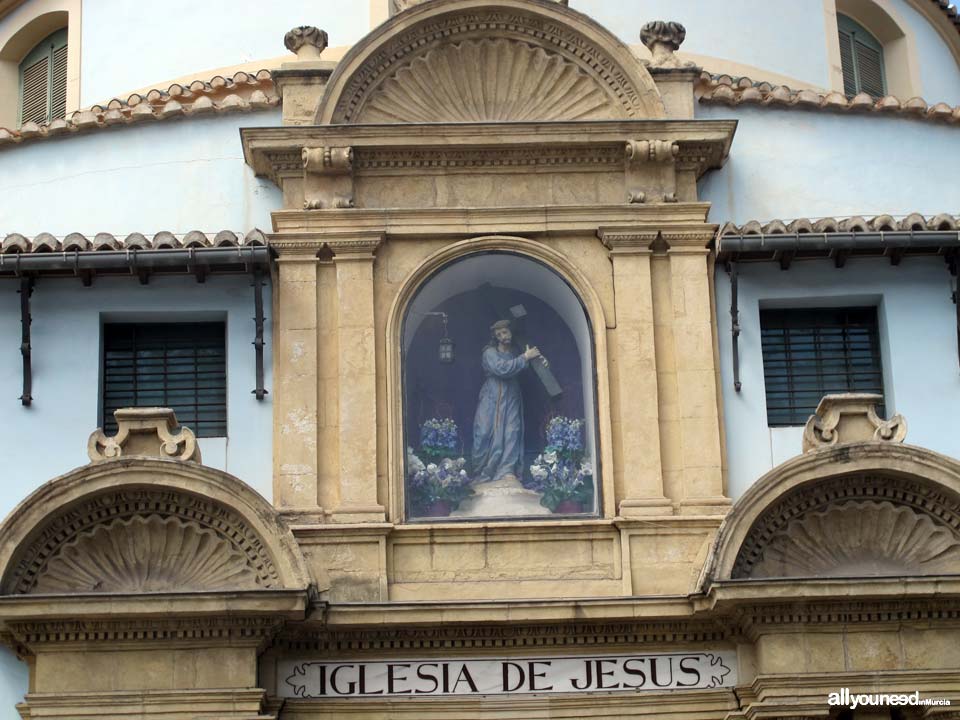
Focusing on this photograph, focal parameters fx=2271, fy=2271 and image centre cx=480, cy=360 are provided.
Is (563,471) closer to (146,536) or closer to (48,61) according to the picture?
(146,536)

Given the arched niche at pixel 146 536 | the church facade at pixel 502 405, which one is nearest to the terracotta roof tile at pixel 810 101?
the church facade at pixel 502 405

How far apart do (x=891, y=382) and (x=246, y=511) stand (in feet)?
17.4

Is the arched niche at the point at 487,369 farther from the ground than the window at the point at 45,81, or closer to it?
closer to it

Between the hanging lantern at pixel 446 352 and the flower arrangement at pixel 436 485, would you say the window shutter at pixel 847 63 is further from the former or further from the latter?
the flower arrangement at pixel 436 485

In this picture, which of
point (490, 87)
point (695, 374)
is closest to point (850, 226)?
point (695, 374)

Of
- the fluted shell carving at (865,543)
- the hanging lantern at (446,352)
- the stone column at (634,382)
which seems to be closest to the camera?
the fluted shell carving at (865,543)

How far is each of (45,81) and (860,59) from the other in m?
8.40

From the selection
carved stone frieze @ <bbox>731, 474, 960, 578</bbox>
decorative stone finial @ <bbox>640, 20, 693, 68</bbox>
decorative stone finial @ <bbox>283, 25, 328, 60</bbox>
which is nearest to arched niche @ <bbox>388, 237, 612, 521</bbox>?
carved stone frieze @ <bbox>731, 474, 960, 578</bbox>

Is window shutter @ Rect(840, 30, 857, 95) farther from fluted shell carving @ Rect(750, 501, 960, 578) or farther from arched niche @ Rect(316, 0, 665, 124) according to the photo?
fluted shell carving @ Rect(750, 501, 960, 578)

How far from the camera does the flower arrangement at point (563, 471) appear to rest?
17797 millimetres

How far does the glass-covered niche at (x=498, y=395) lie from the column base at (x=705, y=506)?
737 mm

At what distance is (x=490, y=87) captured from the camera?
62.1ft

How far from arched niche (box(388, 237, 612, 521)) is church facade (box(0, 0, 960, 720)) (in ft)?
0.11

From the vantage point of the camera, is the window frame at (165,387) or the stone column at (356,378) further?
the window frame at (165,387)
